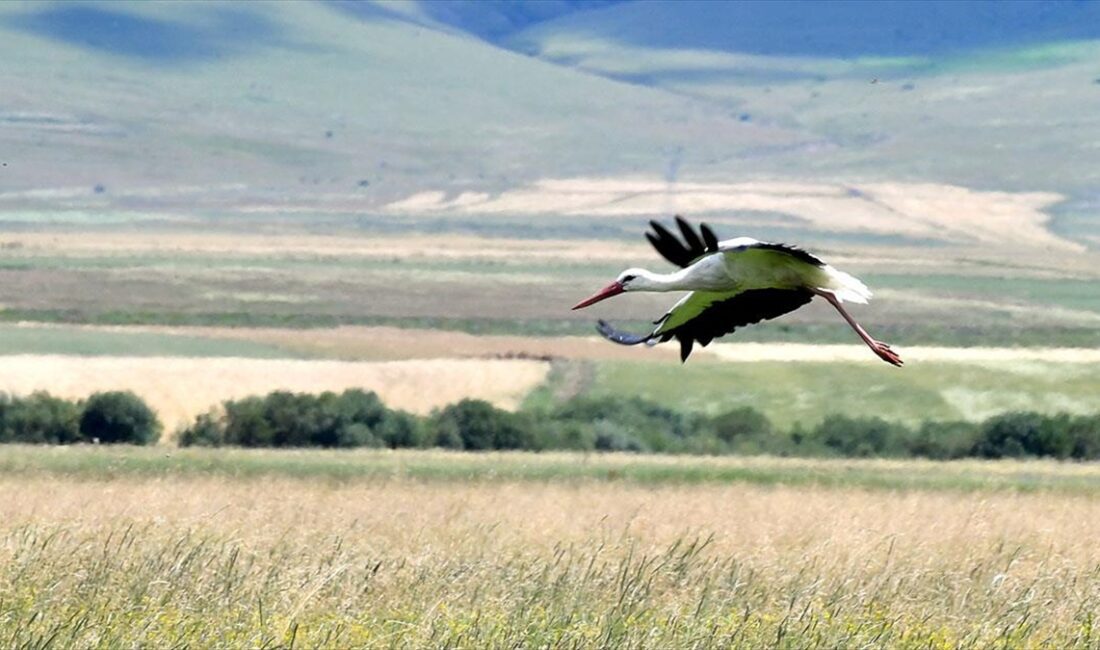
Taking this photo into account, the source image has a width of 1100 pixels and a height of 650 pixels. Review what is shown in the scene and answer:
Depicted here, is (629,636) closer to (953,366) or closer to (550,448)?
(550,448)

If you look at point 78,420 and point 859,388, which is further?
point 859,388

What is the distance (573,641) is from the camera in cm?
1241

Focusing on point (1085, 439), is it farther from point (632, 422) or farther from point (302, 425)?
point (302, 425)

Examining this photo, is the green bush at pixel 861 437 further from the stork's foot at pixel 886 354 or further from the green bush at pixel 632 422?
the stork's foot at pixel 886 354

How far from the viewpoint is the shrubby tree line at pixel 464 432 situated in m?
40.4

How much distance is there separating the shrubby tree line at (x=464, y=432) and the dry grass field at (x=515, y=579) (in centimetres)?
1616

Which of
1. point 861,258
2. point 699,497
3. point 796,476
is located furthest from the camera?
point 861,258

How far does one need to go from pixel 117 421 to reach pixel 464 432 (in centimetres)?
603

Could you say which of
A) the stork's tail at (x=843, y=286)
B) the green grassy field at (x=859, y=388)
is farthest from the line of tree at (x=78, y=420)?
the stork's tail at (x=843, y=286)

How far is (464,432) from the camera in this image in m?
41.5

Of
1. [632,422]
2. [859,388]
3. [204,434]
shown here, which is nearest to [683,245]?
[204,434]

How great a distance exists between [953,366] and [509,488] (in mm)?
29534

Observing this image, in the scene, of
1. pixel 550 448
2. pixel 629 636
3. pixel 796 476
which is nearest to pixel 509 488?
pixel 796 476

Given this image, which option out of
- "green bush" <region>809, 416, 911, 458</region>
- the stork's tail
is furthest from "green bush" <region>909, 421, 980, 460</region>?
the stork's tail
